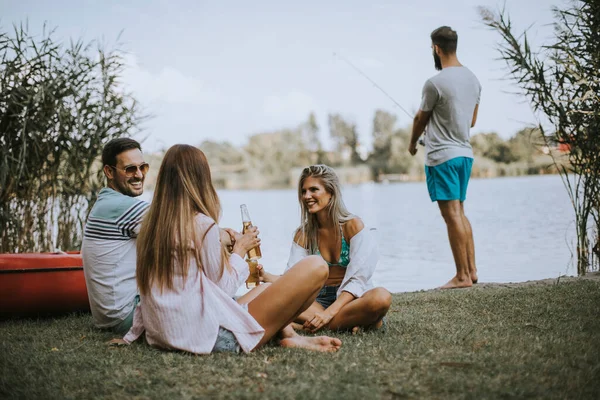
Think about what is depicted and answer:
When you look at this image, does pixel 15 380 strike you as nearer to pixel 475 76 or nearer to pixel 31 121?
pixel 31 121

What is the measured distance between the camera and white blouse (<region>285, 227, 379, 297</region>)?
10.3 feet

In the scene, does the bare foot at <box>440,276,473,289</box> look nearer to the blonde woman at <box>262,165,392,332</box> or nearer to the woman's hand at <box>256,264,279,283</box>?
the blonde woman at <box>262,165,392,332</box>

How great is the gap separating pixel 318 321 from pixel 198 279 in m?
0.74

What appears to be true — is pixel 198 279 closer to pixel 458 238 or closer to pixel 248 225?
pixel 248 225

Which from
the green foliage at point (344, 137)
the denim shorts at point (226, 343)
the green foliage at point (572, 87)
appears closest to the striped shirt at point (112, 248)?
the denim shorts at point (226, 343)

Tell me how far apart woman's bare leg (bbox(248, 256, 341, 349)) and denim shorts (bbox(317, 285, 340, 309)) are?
2.38 ft

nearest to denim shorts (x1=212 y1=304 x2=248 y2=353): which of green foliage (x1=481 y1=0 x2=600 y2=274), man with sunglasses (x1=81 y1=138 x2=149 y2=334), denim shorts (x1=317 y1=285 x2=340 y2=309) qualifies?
man with sunglasses (x1=81 y1=138 x2=149 y2=334)

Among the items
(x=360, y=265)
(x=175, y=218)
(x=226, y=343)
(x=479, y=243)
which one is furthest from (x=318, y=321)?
(x=479, y=243)

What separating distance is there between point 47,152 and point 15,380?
3.28 m

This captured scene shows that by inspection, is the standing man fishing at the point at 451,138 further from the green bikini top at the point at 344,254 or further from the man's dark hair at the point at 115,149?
the man's dark hair at the point at 115,149

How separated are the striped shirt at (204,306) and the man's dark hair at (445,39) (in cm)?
273

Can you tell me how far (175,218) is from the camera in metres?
2.54

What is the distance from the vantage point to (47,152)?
5.29m

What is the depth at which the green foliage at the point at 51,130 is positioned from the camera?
5.14 m
